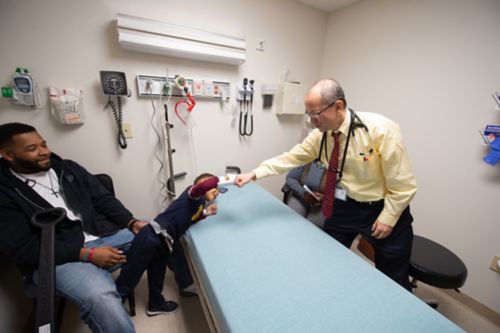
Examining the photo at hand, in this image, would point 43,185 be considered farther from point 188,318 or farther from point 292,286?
point 292,286

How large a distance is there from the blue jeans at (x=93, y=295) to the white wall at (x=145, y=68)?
88cm

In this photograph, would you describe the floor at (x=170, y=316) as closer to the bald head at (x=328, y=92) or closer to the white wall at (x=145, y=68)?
the white wall at (x=145, y=68)

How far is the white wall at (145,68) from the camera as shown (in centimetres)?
143

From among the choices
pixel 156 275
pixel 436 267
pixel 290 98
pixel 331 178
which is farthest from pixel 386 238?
pixel 290 98

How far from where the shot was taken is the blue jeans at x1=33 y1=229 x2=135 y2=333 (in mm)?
1021

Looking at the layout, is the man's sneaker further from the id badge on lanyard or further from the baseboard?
the baseboard

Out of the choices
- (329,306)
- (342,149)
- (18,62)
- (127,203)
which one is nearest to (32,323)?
(127,203)

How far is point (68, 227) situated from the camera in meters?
1.31

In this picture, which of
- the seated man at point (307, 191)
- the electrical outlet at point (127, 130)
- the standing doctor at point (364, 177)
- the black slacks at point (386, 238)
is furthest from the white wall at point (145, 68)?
the black slacks at point (386, 238)

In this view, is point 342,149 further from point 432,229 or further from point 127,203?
point 127,203

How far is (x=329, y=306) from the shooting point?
0.84 m

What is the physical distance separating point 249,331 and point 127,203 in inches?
66.9

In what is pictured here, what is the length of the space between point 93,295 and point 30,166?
83 centimetres

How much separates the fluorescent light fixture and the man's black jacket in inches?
39.3
